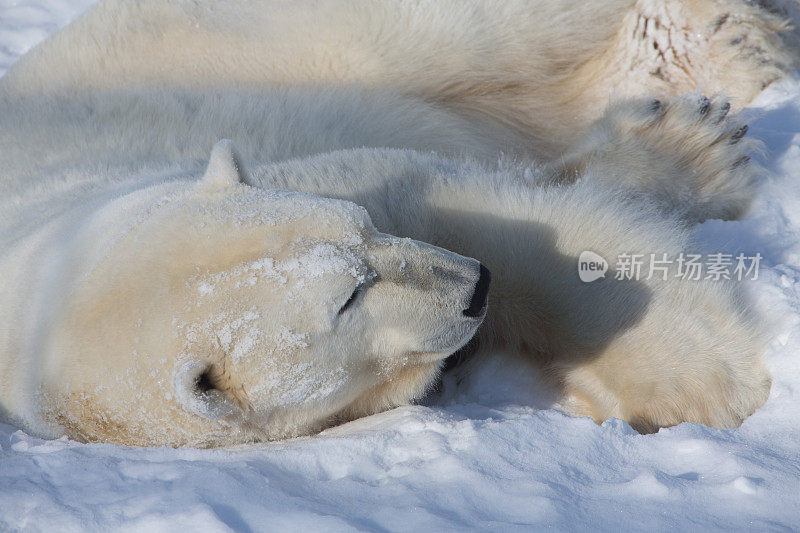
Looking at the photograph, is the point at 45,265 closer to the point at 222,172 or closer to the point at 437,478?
the point at 222,172

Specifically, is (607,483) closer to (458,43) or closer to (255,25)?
(458,43)

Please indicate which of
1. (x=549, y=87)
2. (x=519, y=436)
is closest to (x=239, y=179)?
(x=519, y=436)

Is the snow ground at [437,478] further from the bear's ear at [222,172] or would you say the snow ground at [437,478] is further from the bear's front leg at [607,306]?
the bear's ear at [222,172]

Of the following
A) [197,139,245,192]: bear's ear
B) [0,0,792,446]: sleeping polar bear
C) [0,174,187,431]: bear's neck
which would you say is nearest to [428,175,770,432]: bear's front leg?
[0,0,792,446]: sleeping polar bear

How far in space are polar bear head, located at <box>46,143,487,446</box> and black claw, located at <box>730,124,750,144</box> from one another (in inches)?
55.0

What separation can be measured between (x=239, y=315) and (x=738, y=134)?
6.45ft

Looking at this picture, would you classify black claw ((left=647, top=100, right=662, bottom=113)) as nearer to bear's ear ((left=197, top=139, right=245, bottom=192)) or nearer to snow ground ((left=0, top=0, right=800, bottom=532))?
snow ground ((left=0, top=0, right=800, bottom=532))

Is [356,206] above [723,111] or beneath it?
beneath

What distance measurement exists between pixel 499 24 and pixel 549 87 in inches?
12.3

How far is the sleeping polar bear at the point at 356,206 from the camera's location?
69.1 inches

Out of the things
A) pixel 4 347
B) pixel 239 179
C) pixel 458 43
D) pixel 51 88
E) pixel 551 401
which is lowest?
pixel 551 401

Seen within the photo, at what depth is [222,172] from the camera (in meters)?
1.91

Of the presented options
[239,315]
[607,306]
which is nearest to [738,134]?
[607,306]

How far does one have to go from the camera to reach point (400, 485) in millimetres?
1559
